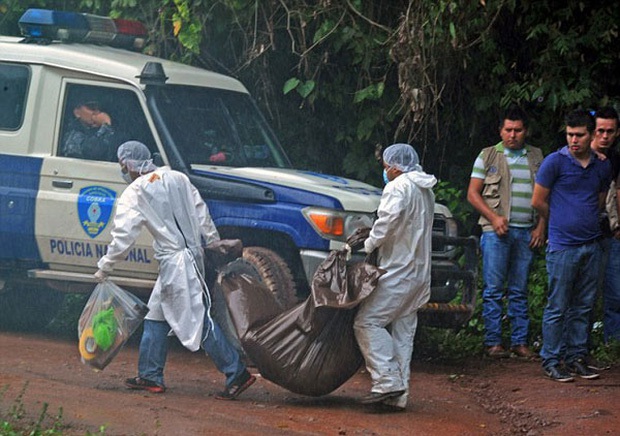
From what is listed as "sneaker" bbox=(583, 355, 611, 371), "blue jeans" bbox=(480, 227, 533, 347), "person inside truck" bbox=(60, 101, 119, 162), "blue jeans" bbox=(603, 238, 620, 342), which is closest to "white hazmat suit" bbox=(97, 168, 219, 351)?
"person inside truck" bbox=(60, 101, 119, 162)

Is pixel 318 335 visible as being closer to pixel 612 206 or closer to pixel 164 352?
pixel 164 352

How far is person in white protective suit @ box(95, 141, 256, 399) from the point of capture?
8.00 metres

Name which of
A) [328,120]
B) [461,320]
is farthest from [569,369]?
[328,120]

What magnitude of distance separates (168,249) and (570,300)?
9.19 feet

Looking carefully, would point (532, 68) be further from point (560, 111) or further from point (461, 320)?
point (461, 320)

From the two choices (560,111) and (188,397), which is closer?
(188,397)

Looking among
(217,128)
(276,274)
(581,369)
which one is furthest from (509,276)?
(217,128)

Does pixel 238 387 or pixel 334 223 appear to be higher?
pixel 334 223

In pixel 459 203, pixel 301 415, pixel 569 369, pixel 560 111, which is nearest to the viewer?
pixel 301 415

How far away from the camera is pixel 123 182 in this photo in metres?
9.42

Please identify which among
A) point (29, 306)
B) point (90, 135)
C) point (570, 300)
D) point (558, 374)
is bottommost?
point (29, 306)

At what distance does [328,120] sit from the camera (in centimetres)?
1215

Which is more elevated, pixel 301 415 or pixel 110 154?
pixel 110 154

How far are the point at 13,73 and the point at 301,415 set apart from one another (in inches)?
162
